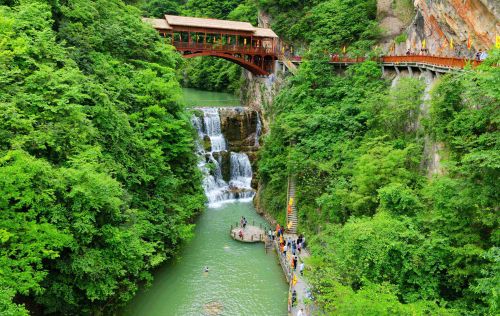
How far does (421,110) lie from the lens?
24.2 m

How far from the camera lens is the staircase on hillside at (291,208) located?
28859 mm

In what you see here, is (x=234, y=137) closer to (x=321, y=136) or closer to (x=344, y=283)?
(x=321, y=136)

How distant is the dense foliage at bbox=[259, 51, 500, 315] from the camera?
1471 centimetres

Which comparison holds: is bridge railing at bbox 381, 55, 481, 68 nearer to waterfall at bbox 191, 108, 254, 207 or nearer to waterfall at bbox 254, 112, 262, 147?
waterfall at bbox 254, 112, 262, 147

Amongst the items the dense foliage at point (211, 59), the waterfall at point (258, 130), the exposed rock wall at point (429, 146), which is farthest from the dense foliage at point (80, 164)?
the dense foliage at point (211, 59)

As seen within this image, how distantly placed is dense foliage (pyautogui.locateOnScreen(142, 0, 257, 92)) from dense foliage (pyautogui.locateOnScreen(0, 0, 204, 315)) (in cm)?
3572

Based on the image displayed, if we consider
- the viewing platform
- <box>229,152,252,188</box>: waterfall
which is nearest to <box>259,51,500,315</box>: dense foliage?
the viewing platform

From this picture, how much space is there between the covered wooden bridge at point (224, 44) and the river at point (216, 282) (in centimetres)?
2231

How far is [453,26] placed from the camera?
82.7 ft

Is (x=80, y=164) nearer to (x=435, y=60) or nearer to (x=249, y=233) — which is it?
(x=249, y=233)

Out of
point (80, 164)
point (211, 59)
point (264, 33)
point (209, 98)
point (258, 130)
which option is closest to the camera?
point (80, 164)

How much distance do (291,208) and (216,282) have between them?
897 cm

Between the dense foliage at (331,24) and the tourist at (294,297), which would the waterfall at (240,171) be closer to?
the dense foliage at (331,24)

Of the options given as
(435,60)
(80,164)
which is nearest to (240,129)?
(435,60)
